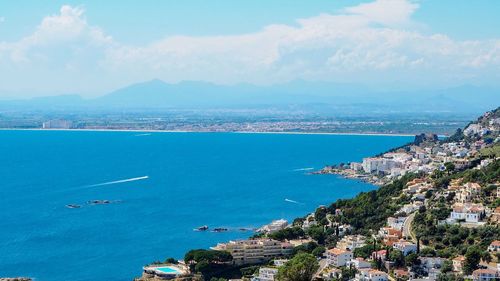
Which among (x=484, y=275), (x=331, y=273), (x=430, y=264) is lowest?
(x=331, y=273)

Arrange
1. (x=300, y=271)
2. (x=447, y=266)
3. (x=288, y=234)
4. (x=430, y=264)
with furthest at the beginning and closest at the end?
1. (x=288, y=234)
2. (x=430, y=264)
3. (x=447, y=266)
4. (x=300, y=271)

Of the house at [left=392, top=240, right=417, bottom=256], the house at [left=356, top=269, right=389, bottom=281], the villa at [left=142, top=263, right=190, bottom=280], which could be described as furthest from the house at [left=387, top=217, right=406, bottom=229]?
the villa at [left=142, top=263, right=190, bottom=280]

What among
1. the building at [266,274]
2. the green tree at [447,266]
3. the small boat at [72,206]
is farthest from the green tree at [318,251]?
the small boat at [72,206]

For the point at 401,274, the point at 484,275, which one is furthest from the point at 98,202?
the point at 484,275

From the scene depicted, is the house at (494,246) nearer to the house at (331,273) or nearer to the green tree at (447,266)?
the green tree at (447,266)

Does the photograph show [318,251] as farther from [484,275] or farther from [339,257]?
[484,275]

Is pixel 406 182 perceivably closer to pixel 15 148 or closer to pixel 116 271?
pixel 116 271

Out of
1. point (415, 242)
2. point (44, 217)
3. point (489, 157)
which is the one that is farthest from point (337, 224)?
point (44, 217)

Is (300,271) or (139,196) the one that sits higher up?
(300,271)
